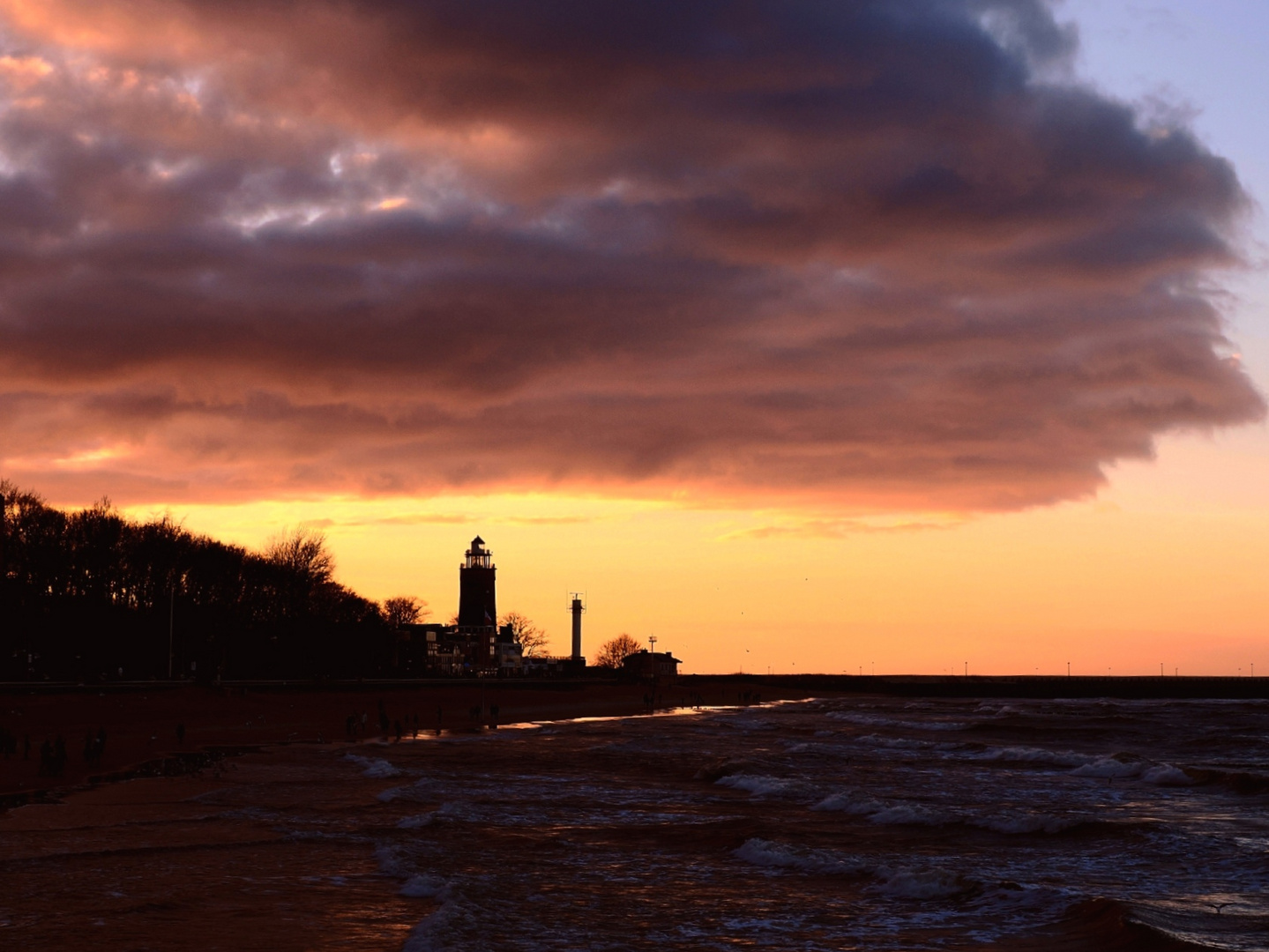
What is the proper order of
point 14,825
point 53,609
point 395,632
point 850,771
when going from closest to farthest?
point 14,825 < point 850,771 < point 53,609 < point 395,632

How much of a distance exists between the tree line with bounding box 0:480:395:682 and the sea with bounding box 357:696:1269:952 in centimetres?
5236

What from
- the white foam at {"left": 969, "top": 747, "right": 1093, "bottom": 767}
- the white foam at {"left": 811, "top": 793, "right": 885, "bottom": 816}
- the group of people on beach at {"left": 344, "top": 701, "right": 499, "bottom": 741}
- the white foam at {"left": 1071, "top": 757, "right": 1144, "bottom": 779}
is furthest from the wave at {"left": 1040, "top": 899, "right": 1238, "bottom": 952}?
the group of people on beach at {"left": 344, "top": 701, "right": 499, "bottom": 741}

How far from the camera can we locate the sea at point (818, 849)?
768 inches

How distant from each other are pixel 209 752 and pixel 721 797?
81.5 feet

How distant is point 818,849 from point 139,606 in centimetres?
9437

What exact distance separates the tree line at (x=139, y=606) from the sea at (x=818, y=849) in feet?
172

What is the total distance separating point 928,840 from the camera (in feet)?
98.1

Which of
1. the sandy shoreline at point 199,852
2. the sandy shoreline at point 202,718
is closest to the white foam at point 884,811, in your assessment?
the sandy shoreline at point 199,852

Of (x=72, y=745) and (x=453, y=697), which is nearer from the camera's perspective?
(x=72, y=745)

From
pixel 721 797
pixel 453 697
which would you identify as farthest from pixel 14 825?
pixel 453 697

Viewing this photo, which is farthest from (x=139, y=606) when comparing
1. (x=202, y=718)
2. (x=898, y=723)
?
(x=898, y=723)

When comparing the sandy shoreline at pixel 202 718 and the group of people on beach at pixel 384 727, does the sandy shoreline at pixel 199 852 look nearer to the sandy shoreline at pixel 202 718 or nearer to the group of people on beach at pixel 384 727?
the sandy shoreline at pixel 202 718

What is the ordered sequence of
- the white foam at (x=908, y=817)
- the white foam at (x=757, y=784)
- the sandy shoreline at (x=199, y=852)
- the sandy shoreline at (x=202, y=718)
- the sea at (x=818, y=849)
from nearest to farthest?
1. the sandy shoreline at (x=199, y=852)
2. the sea at (x=818, y=849)
3. the white foam at (x=908, y=817)
4. the white foam at (x=757, y=784)
5. the sandy shoreline at (x=202, y=718)

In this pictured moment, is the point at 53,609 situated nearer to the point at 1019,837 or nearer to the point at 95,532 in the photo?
the point at 95,532
